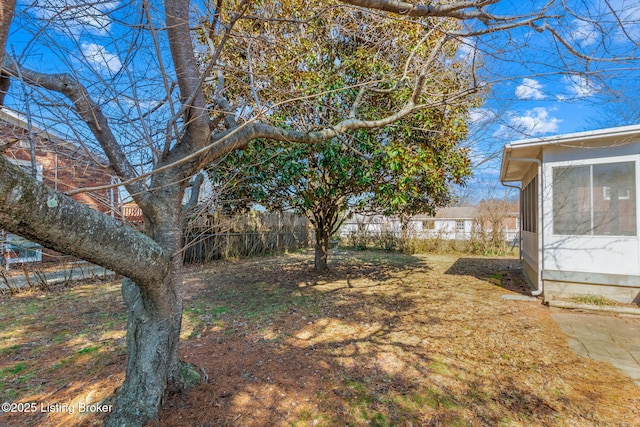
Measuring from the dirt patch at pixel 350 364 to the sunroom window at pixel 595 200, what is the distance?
1.63m

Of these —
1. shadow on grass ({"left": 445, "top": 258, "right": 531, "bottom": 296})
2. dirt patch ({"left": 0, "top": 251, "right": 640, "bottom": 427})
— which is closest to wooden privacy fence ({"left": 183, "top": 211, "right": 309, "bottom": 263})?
dirt patch ({"left": 0, "top": 251, "right": 640, "bottom": 427})

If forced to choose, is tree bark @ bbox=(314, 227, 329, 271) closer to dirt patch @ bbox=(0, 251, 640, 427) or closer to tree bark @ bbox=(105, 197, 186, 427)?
dirt patch @ bbox=(0, 251, 640, 427)

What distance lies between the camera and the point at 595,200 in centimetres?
545

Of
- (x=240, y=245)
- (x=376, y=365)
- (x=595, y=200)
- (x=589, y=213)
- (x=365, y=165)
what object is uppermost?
(x=365, y=165)

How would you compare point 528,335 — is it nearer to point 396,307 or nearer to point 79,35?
point 396,307

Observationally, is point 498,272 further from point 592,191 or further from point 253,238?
point 253,238

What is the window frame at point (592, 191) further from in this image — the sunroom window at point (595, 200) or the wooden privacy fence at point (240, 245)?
the wooden privacy fence at point (240, 245)

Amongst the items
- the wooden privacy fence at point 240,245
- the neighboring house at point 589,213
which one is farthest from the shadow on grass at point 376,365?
the wooden privacy fence at point 240,245

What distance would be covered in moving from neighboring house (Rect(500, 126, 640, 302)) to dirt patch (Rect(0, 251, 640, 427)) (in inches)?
34.4

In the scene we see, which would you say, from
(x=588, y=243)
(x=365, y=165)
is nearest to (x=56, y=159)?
(x=365, y=165)

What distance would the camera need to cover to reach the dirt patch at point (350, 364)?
2.38 meters

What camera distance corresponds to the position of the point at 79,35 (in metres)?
2.32

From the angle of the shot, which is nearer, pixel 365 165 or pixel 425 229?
pixel 365 165

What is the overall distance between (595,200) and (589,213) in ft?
0.79
